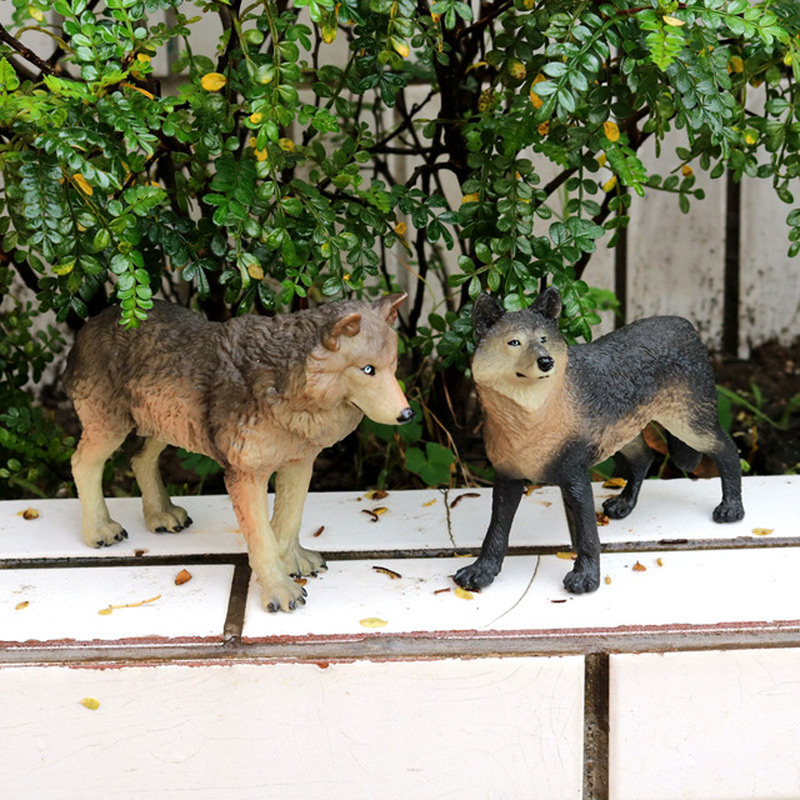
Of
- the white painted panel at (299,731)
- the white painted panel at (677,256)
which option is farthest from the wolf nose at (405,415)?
the white painted panel at (677,256)

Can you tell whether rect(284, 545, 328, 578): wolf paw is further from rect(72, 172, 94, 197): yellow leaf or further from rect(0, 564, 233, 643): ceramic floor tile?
rect(72, 172, 94, 197): yellow leaf

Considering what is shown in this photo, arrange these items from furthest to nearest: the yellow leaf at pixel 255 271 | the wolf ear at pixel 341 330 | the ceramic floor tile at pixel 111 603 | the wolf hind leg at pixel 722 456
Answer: the wolf hind leg at pixel 722 456 < the yellow leaf at pixel 255 271 < the ceramic floor tile at pixel 111 603 < the wolf ear at pixel 341 330

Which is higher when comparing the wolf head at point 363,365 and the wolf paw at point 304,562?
the wolf head at point 363,365

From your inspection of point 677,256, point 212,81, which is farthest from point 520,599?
point 677,256

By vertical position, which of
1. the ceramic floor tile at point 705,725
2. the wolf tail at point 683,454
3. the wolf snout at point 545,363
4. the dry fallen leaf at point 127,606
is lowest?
the ceramic floor tile at point 705,725

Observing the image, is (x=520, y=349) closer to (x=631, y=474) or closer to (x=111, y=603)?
(x=631, y=474)

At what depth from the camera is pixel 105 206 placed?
5.16ft

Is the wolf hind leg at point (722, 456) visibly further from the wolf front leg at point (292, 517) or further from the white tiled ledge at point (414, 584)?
the wolf front leg at point (292, 517)

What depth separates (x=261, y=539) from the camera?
1.49 m

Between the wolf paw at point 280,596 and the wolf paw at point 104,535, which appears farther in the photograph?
the wolf paw at point 104,535

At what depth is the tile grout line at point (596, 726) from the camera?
1427mm

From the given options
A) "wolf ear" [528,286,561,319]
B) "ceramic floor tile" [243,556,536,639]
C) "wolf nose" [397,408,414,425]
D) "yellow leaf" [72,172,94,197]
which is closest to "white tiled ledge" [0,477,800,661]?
"ceramic floor tile" [243,556,536,639]

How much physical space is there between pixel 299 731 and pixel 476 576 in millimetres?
322

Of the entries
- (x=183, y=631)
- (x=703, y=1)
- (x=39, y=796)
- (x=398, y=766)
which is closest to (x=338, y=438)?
(x=183, y=631)
